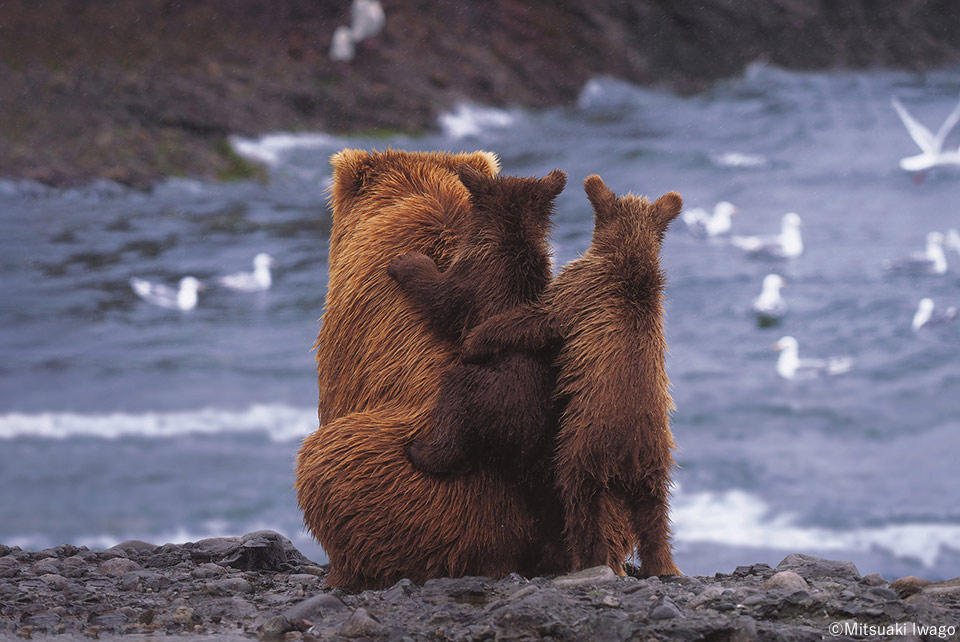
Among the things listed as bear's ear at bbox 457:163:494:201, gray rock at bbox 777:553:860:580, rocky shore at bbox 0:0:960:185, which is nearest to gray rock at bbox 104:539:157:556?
bear's ear at bbox 457:163:494:201

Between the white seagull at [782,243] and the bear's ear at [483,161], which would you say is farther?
the white seagull at [782,243]

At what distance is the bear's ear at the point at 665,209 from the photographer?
2439 millimetres

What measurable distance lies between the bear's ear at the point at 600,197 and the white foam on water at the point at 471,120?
14.0ft

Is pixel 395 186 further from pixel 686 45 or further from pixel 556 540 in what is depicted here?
pixel 686 45

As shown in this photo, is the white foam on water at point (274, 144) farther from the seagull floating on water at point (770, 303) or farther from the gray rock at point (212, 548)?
the gray rock at point (212, 548)

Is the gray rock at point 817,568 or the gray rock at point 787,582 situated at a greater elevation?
the gray rock at point 817,568

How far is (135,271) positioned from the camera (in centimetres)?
629

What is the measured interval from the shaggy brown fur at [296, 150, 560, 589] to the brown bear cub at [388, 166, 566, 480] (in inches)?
2.8

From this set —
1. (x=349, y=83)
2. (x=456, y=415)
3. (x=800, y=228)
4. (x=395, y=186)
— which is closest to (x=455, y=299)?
(x=456, y=415)

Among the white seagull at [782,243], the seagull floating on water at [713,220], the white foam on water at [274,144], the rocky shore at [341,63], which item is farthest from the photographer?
the white foam on water at [274,144]

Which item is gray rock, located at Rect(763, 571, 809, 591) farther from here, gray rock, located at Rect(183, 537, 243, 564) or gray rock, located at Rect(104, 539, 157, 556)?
gray rock, located at Rect(104, 539, 157, 556)

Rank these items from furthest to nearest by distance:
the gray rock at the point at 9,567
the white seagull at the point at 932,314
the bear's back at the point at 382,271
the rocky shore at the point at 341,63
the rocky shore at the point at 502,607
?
the rocky shore at the point at 341,63
the white seagull at the point at 932,314
the gray rock at the point at 9,567
the bear's back at the point at 382,271
the rocky shore at the point at 502,607

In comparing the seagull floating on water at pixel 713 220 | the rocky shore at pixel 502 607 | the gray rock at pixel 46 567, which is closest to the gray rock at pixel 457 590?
the rocky shore at pixel 502 607

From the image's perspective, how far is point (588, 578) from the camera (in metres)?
2.28
